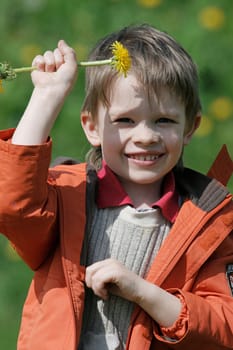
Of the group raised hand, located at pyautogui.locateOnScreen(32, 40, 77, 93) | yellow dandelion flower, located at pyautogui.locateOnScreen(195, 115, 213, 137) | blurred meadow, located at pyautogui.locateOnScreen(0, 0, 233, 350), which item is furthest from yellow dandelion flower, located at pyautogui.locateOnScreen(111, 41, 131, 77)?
yellow dandelion flower, located at pyautogui.locateOnScreen(195, 115, 213, 137)

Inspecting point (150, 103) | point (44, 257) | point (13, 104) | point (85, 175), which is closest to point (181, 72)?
point (150, 103)

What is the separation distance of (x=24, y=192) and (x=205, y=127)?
2254 millimetres

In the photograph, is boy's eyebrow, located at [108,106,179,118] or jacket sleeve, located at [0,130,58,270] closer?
jacket sleeve, located at [0,130,58,270]

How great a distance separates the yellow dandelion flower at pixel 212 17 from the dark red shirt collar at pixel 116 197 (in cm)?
221

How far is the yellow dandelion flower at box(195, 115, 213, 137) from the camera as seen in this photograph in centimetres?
461

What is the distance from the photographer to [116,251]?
2670 mm

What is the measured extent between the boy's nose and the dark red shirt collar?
13cm

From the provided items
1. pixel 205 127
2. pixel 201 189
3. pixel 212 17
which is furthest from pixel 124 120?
pixel 212 17

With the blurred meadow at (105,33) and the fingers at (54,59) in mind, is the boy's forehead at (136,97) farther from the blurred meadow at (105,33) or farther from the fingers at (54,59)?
the blurred meadow at (105,33)

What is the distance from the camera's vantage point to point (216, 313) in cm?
265

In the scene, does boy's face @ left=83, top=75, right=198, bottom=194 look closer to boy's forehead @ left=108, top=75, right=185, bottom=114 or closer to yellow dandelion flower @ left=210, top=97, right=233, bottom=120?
boy's forehead @ left=108, top=75, right=185, bottom=114

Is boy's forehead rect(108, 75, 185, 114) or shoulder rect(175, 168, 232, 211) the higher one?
boy's forehead rect(108, 75, 185, 114)

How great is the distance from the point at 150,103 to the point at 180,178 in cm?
27

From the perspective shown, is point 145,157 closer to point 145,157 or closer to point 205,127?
point 145,157
